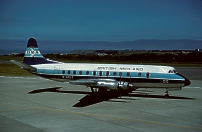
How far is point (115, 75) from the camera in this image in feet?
89.0

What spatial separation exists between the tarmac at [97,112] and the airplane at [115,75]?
1.53m

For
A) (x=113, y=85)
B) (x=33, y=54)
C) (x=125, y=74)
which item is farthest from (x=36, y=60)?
(x=113, y=85)

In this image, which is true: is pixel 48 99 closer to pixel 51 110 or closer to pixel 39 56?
pixel 51 110

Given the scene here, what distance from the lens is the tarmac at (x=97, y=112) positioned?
16141 millimetres

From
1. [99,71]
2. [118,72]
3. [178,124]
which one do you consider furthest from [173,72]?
[178,124]

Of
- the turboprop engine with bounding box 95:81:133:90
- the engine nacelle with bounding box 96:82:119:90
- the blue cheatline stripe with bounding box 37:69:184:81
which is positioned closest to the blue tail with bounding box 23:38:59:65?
the blue cheatline stripe with bounding box 37:69:184:81

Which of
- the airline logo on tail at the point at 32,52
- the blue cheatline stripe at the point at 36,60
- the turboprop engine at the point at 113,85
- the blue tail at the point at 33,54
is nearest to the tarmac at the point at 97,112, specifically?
the turboprop engine at the point at 113,85

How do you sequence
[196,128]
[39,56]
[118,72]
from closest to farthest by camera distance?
[196,128] < [118,72] < [39,56]

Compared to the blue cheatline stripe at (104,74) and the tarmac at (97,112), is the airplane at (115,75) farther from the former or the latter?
the tarmac at (97,112)

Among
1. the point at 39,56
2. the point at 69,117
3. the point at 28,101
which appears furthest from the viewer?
the point at 39,56

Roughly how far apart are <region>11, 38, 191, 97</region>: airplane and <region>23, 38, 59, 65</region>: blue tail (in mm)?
1154

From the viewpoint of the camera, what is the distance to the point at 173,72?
26.0 metres

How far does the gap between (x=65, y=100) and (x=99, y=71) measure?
16.3ft

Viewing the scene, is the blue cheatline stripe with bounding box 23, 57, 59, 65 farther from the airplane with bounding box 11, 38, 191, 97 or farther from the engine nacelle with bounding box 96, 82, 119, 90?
the engine nacelle with bounding box 96, 82, 119, 90
